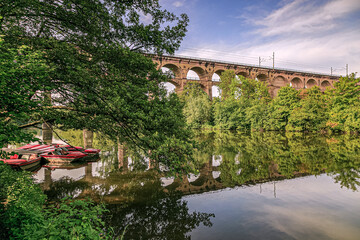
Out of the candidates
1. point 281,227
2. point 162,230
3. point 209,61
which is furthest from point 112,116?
point 209,61

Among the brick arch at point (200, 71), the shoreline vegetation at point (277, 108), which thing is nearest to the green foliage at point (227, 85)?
the shoreline vegetation at point (277, 108)

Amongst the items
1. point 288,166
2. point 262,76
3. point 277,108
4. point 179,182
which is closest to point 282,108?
point 277,108

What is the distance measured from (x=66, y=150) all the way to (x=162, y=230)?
34.4 ft

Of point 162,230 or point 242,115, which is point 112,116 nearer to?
point 162,230

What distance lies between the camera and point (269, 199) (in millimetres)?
7207

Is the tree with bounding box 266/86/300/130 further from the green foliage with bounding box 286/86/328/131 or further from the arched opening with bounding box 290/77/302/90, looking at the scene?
the arched opening with bounding box 290/77/302/90

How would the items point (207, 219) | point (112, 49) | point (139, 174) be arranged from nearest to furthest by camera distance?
point (112, 49) → point (207, 219) → point (139, 174)

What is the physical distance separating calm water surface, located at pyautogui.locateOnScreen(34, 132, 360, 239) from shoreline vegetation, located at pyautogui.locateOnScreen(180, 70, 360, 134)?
16.8 m

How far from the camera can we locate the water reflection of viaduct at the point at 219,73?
40.5m

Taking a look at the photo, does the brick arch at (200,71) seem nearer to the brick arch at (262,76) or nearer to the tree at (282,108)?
the brick arch at (262,76)

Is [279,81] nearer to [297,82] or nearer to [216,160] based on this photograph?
[297,82]

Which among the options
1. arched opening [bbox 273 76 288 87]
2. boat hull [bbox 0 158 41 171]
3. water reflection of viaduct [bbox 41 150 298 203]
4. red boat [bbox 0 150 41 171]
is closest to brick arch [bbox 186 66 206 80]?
arched opening [bbox 273 76 288 87]

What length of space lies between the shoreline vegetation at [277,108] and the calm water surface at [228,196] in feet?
55.0

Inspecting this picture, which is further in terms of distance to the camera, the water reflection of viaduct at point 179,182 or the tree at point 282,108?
the tree at point 282,108
